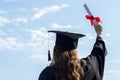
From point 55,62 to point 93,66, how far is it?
0.71 meters

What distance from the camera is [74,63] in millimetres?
5816

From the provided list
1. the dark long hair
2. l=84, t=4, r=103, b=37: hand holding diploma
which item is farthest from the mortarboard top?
the dark long hair

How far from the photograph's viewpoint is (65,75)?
580 centimetres

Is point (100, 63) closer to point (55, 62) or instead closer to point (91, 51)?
point (91, 51)

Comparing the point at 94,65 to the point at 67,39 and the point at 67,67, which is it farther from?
the point at 67,39

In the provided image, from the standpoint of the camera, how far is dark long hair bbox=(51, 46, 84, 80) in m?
5.80

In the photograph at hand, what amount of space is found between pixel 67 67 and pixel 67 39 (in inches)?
42.5

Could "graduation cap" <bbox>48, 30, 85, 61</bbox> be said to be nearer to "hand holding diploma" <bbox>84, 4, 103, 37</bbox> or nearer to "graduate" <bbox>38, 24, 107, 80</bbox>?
"graduate" <bbox>38, 24, 107, 80</bbox>

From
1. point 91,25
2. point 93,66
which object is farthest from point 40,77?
point 91,25

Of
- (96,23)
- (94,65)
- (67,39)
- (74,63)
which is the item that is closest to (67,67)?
(74,63)

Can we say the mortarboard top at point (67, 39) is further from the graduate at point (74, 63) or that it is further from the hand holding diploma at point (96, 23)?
the hand holding diploma at point (96, 23)

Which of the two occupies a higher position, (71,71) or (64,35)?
(64,35)

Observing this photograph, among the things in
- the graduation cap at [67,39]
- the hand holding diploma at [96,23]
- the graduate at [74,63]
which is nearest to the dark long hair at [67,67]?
the graduate at [74,63]

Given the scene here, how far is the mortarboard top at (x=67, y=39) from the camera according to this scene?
6430mm
